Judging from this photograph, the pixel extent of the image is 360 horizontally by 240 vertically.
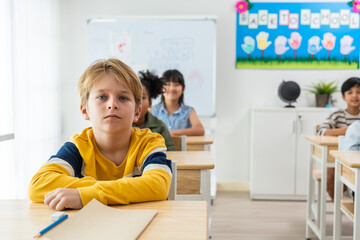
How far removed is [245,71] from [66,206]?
3.67 m

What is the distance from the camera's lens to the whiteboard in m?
4.40

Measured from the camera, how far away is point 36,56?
3.81 m

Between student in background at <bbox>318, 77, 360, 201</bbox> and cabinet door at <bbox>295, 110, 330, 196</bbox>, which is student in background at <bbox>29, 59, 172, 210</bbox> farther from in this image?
cabinet door at <bbox>295, 110, 330, 196</bbox>

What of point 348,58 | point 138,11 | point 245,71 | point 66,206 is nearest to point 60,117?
point 138,11

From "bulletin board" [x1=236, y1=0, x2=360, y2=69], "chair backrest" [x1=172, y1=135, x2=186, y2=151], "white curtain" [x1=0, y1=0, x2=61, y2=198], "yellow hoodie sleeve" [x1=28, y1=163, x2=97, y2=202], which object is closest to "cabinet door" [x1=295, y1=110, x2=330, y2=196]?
"bulletin board" [x1=236, y1=0, x2=360, y2=69]

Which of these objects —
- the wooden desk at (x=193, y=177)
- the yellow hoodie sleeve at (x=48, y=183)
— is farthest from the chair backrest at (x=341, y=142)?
the yellow hoodie sleeve at (x=48, y=183)

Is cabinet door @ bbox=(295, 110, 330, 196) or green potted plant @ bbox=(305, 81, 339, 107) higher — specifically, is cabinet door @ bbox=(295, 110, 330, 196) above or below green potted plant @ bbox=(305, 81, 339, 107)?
below

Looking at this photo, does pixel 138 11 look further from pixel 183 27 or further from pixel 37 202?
pixel 37 202

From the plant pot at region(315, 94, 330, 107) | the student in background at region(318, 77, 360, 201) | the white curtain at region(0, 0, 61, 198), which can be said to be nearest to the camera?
the white curtain at region(0, 0, 61, 198)

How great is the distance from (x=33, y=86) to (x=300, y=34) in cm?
291

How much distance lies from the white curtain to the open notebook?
2.52 metres

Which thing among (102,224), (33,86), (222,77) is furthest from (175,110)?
(102,224)

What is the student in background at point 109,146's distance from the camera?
3.90 feet

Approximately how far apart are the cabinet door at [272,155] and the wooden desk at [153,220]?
124 inches
